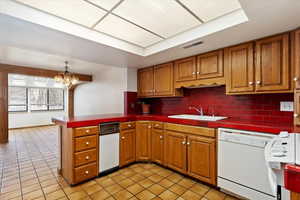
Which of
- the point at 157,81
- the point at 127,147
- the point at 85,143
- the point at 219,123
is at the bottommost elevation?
the point at 127,147

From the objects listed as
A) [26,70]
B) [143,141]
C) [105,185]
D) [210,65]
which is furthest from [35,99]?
[210,65]

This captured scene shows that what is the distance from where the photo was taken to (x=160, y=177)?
2.29 meters

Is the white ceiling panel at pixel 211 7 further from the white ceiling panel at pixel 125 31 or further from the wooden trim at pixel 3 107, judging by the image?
the wooden trim at pixel 3 107

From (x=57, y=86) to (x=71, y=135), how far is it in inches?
256

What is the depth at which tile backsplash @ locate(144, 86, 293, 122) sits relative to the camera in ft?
6.53

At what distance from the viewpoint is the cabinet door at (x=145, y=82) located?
3213mm

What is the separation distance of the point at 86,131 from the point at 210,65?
214 cm

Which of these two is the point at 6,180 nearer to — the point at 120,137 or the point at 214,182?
the point at 120,137

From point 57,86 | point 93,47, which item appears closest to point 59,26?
point 93,47

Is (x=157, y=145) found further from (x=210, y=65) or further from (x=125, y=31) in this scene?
(x=125, y=31)

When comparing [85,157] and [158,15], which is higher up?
[158,15]

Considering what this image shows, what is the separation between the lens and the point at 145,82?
335cm

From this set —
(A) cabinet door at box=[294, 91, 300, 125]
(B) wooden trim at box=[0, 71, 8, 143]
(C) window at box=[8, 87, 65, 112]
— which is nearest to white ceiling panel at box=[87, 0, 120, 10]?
(A) cabinet door at box=[294, 91, 300, 125]

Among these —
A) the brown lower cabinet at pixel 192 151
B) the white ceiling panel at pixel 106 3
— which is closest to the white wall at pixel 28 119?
the brown lower cabinet at pixel 192 151
